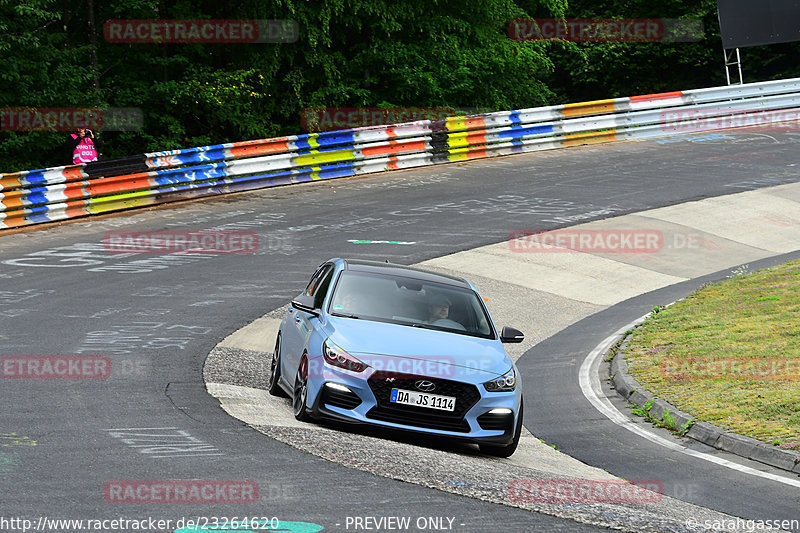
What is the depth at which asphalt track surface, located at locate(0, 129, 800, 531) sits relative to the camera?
23.9 feet

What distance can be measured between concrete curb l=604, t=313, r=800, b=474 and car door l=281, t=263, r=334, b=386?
415cm

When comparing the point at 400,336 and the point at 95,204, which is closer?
the point at 400,336

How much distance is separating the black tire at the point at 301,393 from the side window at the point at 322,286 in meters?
0.86

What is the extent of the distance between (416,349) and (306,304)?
1.58m

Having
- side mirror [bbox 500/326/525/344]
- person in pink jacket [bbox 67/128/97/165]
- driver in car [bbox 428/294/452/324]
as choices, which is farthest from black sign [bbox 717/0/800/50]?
driver in car [bbox 428/294/452/324]

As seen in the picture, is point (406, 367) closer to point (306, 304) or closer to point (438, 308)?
point (438, 308)

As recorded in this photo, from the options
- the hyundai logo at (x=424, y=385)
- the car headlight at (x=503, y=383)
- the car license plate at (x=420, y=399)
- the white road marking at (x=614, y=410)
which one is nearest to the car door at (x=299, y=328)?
the car license plate at (x=420, y=399)

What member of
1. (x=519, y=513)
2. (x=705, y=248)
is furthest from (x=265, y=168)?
(x=519, y=513)

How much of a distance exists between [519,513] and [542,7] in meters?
30.9

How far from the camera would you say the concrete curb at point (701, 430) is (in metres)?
9.89

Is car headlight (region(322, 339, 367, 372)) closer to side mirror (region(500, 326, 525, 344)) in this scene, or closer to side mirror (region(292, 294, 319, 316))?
side mirror (region(292, 294, 319, 316))

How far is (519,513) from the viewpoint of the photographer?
23.8 ft

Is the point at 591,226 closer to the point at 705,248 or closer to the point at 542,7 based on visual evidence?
the point at 705,248

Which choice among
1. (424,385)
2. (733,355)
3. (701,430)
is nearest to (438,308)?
(424,385)
